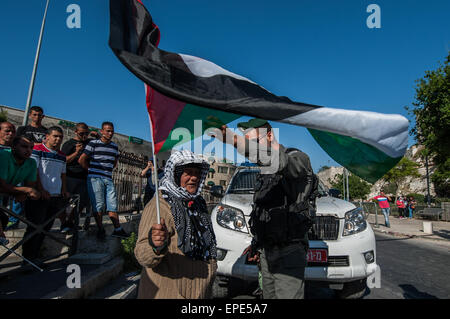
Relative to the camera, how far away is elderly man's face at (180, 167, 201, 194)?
220 cm

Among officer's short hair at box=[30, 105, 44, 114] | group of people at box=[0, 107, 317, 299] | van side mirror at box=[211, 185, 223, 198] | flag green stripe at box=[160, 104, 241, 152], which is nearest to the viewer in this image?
group of people at box=[0, 107, 317, 299]

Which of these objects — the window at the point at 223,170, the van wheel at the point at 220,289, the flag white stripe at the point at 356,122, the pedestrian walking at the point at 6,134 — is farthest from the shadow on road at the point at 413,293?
the window at the point at 223,170

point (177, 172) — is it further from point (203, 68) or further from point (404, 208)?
point (404, 208)

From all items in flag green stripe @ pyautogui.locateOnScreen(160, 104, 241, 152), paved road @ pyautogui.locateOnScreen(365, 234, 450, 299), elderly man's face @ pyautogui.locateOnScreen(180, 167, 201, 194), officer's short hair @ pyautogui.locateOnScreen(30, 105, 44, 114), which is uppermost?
officer's short hair @ pyautogui.locateOnScreen(30, 105, 44, 114)

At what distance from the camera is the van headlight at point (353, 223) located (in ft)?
12.1

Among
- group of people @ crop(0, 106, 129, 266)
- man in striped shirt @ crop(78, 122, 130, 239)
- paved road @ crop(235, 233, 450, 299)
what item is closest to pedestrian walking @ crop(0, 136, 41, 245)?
group of people @ crop(0, 106, 129, 266)

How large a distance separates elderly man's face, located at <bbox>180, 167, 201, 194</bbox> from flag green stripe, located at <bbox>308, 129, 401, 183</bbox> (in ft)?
4.00

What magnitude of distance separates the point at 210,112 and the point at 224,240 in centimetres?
176

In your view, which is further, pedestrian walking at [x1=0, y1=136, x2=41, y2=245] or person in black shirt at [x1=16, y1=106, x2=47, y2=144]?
person in black shirt at [x1=16, y1=106, x2=47, y2=144]

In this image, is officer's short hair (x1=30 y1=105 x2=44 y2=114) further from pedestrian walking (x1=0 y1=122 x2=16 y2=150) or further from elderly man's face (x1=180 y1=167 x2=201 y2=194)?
elderly man's face (x1=180 y1=167 x2=201 y2=194)

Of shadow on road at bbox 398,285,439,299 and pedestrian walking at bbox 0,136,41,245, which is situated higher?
pedestrian walking at bbox 0,136,41,245
